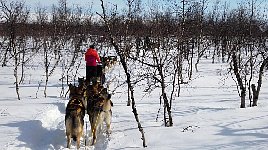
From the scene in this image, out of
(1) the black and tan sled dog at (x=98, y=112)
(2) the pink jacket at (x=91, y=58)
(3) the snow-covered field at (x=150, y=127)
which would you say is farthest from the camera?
(2) the pink jacket at (x=91, y=58)

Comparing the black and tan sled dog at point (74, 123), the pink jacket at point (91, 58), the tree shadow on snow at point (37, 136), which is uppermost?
the pink jacket at point (91, 58)

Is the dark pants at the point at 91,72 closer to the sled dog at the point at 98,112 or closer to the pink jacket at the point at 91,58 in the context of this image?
the pink jacket at the point at 91,58

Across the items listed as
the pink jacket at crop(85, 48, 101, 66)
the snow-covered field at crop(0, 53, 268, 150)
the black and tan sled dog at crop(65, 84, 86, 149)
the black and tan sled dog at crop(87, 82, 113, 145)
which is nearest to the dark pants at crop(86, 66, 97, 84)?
the pink jacket at crop(85, 48, 101, 66)

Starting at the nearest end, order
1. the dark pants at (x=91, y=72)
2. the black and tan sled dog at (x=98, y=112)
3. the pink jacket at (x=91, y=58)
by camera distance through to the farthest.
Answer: the black and tan sled dog at (x=98, y=112), the pink jacket at (x=91, y=58), the dark pants at (x=91, y=72)

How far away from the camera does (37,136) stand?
830cm

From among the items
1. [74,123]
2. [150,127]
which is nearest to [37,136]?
[74,123]

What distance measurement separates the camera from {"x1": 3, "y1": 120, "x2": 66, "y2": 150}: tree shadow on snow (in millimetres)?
7635

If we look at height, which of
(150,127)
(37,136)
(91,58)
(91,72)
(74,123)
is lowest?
(37,136)

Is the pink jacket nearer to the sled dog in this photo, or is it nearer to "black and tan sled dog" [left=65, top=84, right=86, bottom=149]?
the sled dog

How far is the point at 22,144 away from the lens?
7.41 m

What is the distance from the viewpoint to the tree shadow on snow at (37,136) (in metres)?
7.64

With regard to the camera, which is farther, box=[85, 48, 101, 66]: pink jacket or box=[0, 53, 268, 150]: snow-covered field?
box=[85, 48, 101, 66]: pink jacket

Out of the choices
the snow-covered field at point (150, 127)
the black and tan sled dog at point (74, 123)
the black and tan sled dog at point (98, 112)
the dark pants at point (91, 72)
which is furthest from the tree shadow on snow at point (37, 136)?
the dark pants at point (91, 72)

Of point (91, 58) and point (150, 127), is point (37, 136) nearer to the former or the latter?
point (150, 127)
